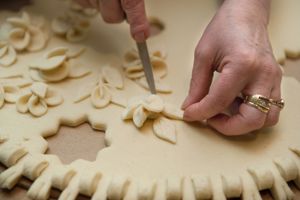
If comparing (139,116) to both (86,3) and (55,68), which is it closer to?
(55,68)

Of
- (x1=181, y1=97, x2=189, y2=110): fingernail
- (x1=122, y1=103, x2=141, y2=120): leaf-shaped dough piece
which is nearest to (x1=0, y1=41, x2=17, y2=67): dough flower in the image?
(x1=122, y1=103, x2=141, y2=120): leaf-shaped dough piece

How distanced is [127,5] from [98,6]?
0.39 ft

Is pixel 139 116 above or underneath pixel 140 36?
underneath

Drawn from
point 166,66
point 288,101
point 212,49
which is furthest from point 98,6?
point 288,101

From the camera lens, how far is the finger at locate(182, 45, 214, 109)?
994 millimetres

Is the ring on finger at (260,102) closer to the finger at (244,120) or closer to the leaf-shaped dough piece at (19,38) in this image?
the finger at (244,120)

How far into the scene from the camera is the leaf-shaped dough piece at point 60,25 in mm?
1232

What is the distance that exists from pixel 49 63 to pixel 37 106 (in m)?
0.12

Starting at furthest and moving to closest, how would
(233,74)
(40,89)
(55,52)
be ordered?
(55,52), (40,89), (233,74)

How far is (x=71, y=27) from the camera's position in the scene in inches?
48.8

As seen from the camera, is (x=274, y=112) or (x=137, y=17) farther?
(x=137, y=17)

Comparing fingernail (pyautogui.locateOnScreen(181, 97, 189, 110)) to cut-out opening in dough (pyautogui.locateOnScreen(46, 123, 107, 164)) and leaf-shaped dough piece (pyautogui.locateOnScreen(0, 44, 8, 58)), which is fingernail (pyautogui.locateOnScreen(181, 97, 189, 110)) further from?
leaf-shaped dough piece (pyautogui.locateOnScreen(0, 44, 8, 58))

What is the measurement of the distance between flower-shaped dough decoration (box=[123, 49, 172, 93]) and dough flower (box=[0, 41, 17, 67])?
0.29 m

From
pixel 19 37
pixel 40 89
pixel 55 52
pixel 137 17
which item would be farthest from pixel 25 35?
pixel 137 17
